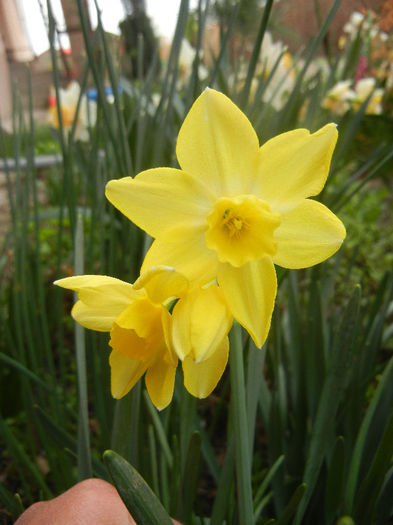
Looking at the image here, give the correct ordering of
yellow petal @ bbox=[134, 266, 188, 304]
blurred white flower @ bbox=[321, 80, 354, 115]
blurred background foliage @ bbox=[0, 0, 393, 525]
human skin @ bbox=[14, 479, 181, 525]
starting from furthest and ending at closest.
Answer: blurred white flower @ bbox=[321, 80, 354, 115], blurred background foliage @ bbox=[0, 0, 393, 525], human skin @ bbox=[14, 479, 181, 525], yellow petal @ bbox=[134, 266, 188, 304]

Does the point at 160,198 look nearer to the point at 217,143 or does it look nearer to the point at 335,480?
the point at 217,143

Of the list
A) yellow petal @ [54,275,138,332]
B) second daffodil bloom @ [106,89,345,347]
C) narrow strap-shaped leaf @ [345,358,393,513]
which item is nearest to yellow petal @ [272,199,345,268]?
second daffodil bloom @ [106,89,345,347]

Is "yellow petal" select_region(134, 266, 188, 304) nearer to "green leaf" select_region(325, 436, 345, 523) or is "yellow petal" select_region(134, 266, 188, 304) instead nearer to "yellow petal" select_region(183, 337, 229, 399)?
"yellow petal" select_region(183, 337, 229, 399)

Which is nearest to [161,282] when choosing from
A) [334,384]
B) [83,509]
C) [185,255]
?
[185,255]

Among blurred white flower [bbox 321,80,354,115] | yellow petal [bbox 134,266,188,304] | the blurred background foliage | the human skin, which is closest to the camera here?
yellow petal [bbox 134,266,188,304]

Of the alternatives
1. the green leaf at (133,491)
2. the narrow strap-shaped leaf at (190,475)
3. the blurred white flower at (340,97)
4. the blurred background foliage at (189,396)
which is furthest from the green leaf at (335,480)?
the blurred white flower at (340,97)

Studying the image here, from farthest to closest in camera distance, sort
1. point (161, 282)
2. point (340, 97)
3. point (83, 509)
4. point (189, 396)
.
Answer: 1. point (340, 97)
2. point (189, 396)
3. point (83, 509)
4. point (161, 282)
